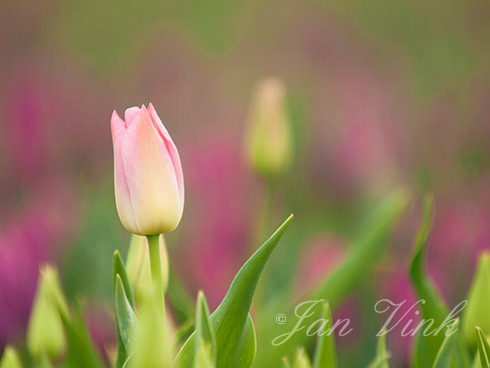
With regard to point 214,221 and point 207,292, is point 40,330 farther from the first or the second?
point 214,221

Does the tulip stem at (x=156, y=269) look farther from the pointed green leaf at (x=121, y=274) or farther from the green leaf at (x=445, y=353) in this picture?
the green leaf at (x=445, y=353)

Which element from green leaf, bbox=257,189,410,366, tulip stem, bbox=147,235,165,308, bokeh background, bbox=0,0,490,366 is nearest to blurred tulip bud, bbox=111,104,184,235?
tulip stem, bbox=147,235,165,308

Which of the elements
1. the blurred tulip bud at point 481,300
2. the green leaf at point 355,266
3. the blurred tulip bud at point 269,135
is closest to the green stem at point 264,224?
the blurred tulip bud at point 269,135

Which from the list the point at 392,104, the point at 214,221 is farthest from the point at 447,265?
the point at 392,104

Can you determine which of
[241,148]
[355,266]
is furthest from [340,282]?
[241,148]

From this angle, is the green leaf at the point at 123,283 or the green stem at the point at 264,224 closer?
the green leaf at the point at 123,283

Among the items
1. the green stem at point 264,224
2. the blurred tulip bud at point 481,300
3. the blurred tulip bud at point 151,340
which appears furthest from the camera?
the green stem at point 264,224

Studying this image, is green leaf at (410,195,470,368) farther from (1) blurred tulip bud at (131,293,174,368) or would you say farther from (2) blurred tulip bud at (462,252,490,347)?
(1) blurred tulip bud at (131,293,174,368)
